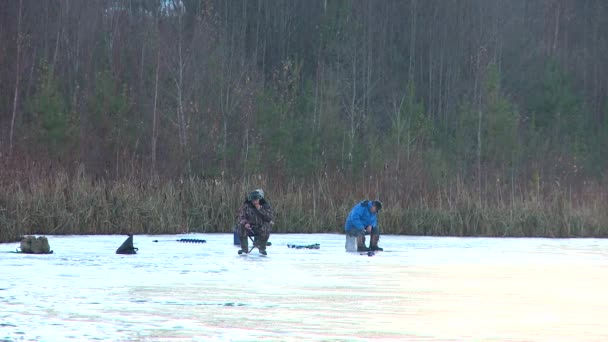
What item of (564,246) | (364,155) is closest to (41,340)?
(564,246)

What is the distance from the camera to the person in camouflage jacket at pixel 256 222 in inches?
836

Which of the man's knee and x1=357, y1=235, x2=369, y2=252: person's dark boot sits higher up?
the man's knee

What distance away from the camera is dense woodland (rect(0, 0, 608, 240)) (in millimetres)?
27750

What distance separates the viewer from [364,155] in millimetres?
46219

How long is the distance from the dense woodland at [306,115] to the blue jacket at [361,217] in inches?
207

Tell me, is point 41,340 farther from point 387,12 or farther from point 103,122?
point 387,12

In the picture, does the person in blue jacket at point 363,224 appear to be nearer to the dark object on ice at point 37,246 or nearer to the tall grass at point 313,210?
the tall grass at point 313,210

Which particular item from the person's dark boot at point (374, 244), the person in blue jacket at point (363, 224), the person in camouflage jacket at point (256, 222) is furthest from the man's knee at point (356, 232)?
the person in camouflage jacket at point (256, 222)

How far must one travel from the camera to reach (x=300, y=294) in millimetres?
14484

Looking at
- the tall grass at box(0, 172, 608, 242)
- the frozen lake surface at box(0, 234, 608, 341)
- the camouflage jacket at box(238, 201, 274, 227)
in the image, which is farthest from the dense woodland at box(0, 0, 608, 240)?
the camouflage jacket at box(238, 201, 274, 227)

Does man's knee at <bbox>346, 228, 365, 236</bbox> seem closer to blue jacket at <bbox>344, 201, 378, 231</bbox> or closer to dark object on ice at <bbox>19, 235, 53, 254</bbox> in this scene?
blue jacket at <bbox>344, 201, 378, 231</bbox>

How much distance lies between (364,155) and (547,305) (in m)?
32.5

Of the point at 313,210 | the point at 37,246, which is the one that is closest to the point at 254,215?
the point at 37,246

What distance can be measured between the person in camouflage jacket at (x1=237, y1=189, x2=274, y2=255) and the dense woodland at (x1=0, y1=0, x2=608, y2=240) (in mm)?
4958
